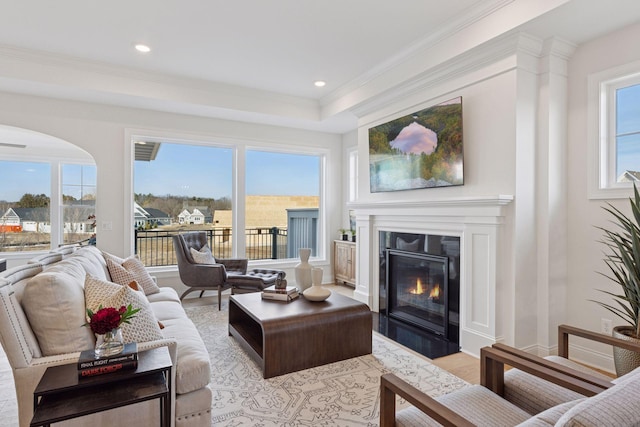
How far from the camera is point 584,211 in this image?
290cm

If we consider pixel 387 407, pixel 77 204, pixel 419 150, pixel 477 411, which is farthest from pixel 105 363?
pixel 77 204

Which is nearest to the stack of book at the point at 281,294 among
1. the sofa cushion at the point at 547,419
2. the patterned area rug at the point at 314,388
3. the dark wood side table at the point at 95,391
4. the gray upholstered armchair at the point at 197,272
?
the patterned area rug at the point at 314,388

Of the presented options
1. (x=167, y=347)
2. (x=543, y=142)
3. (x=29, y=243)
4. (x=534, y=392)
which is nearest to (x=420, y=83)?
(x=543, y=142)

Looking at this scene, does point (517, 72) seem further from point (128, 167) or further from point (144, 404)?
point (128, 167)

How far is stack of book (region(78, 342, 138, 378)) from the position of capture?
149 centimetres

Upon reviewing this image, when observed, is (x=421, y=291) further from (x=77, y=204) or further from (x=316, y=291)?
(x=77, y=204)

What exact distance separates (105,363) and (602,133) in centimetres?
365

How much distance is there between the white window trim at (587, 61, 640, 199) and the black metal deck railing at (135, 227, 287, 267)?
13.8ft

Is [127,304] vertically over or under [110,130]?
under

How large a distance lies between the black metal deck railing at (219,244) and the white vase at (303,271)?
2.46m

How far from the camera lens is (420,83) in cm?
365

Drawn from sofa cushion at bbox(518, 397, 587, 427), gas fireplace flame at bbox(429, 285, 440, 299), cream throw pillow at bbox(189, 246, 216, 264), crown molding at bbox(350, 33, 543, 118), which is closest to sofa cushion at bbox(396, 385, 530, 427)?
sofa cushion at bbox(518, 397, 587, 427)

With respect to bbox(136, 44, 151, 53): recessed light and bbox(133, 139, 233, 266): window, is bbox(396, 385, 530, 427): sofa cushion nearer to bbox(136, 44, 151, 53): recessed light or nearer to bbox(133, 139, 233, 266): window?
bbox(136, 44, 151, 53): recessed light

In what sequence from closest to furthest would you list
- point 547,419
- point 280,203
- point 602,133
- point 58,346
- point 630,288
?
point 547,419 → point 58,346 → point 630,288 → point 602,133 → point 280,203
